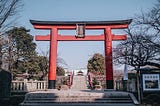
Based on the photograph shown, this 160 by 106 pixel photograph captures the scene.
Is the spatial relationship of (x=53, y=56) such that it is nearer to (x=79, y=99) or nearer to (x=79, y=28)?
(x=79, y=28)

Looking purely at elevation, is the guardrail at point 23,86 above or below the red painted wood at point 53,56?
below

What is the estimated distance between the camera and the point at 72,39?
82.3ft

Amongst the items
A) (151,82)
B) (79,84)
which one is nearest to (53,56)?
(79,84)

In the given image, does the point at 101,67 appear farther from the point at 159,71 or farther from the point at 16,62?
the point at 159,71

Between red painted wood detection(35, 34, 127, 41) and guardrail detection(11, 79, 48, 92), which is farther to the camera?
red painted wood detection(35, 34, 127, 41)

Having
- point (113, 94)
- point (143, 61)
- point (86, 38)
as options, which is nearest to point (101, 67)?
point (86, 38)

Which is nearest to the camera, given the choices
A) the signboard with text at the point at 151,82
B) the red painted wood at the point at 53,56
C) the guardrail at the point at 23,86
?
the signboard with text at the point at 151,82

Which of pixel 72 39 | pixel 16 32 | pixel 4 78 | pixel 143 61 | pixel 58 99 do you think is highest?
pixel 16 32

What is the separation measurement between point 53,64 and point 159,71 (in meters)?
12.1

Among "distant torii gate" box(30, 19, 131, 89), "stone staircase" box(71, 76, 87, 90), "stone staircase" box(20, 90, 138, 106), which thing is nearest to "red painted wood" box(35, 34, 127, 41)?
"distant torii gate" box(30, 19, 131, 89)

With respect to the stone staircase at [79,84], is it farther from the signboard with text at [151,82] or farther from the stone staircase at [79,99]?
the signboard with text at [151,82]

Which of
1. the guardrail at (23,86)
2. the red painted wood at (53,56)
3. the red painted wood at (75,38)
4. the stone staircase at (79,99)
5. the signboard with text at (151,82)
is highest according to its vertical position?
the red painted wood at (75,38)

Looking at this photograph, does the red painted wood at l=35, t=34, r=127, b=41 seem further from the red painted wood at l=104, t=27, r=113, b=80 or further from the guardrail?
the guardrail

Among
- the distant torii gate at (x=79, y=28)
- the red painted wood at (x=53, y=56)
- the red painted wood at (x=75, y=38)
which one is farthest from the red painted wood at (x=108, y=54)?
the red painted wood at (x=53, y=56)
